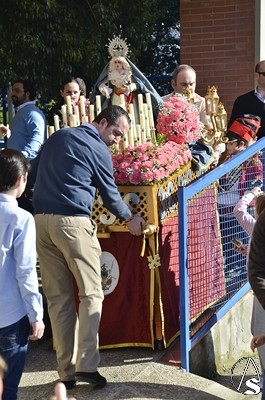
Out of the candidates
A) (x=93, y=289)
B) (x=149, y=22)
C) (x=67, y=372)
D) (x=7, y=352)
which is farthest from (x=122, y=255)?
(x=149, y=22)

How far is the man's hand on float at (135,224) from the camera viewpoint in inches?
205

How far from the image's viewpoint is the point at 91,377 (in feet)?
16.1

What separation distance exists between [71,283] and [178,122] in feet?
4.76

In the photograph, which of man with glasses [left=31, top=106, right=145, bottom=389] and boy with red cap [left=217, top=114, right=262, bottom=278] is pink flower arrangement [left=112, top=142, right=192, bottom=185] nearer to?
man with glasses [left=31, top=106, right=145, bottom=389]

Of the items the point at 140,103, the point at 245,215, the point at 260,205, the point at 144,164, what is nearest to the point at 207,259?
the point at 245,215

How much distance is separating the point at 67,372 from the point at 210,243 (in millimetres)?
1494

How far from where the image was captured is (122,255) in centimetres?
549

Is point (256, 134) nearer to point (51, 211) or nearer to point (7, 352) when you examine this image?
point (51, 211)

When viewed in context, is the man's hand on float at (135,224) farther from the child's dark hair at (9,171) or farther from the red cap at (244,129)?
the red cap at (244,129)

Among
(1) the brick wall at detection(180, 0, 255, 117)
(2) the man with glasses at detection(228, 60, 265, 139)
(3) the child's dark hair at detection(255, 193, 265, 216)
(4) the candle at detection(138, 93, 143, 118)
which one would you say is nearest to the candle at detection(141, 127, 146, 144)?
(4) the candle at detection(138, 93, 143, 118)

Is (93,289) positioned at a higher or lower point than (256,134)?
lower

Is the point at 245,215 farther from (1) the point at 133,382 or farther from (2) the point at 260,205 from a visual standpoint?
(1) the point at 133,382

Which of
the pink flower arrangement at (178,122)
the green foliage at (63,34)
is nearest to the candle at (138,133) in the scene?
the pink flower arrangement at (178,122)

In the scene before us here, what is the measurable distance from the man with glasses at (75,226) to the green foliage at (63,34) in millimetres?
3695
